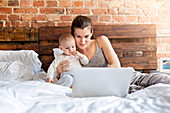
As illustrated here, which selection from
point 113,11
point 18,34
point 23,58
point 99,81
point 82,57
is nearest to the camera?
point 99,81

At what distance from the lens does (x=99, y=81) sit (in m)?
0.96

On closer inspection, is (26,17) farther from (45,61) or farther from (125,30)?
(125,30)

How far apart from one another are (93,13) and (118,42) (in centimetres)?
56

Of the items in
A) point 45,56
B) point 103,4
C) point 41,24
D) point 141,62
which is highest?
point 103,4

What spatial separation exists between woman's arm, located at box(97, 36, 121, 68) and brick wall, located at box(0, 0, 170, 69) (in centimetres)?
84

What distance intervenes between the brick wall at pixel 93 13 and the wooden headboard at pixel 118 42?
0.57ft

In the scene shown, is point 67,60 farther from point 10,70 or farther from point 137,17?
point 137,17

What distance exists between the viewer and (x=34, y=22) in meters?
2.66

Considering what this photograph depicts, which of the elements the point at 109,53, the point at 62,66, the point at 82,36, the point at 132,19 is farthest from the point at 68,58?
the point at 132,19

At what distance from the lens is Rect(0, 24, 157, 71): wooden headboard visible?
2537 mm

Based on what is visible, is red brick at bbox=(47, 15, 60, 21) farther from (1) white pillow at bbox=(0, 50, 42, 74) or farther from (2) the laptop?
(2) the laptop

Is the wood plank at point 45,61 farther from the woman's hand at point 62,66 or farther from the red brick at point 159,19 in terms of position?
the red brick at point 159,19

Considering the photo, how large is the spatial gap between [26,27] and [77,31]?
102 centimetres

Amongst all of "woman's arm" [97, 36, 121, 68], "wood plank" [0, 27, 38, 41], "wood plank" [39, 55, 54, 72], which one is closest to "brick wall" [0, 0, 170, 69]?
"wood plank" [0, 27, 38, 41]
